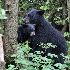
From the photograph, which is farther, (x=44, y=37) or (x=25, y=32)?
(x=44, y=37)

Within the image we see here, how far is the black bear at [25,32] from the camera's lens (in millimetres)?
6628

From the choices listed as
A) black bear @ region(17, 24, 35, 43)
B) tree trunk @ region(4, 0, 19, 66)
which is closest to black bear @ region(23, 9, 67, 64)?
black bear @ region(17, 24, 35, 43)

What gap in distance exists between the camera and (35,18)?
7180mm

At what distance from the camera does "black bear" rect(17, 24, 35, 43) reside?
6.63 m

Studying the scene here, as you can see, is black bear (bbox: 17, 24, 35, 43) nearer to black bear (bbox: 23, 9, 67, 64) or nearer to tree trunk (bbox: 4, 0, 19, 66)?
black bear (bbox: 23, 9, 67, 64)

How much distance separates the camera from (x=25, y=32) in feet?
22.1

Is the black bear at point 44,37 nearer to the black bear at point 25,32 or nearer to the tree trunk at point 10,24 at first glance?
the black bear at point 25,32

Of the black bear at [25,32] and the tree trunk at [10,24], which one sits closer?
the tree trunk at [10,24]

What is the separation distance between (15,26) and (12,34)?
20 cm

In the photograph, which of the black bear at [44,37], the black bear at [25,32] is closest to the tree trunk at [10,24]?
the black bear at [25,32]

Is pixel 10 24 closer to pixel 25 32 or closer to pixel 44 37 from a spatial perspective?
pixel 25 32

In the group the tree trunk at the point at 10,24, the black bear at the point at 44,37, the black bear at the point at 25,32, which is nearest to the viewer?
the tree trunk at the point at 10,24

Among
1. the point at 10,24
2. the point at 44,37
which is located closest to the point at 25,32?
the point at 44,37

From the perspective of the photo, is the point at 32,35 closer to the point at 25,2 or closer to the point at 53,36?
the point at 53,36
